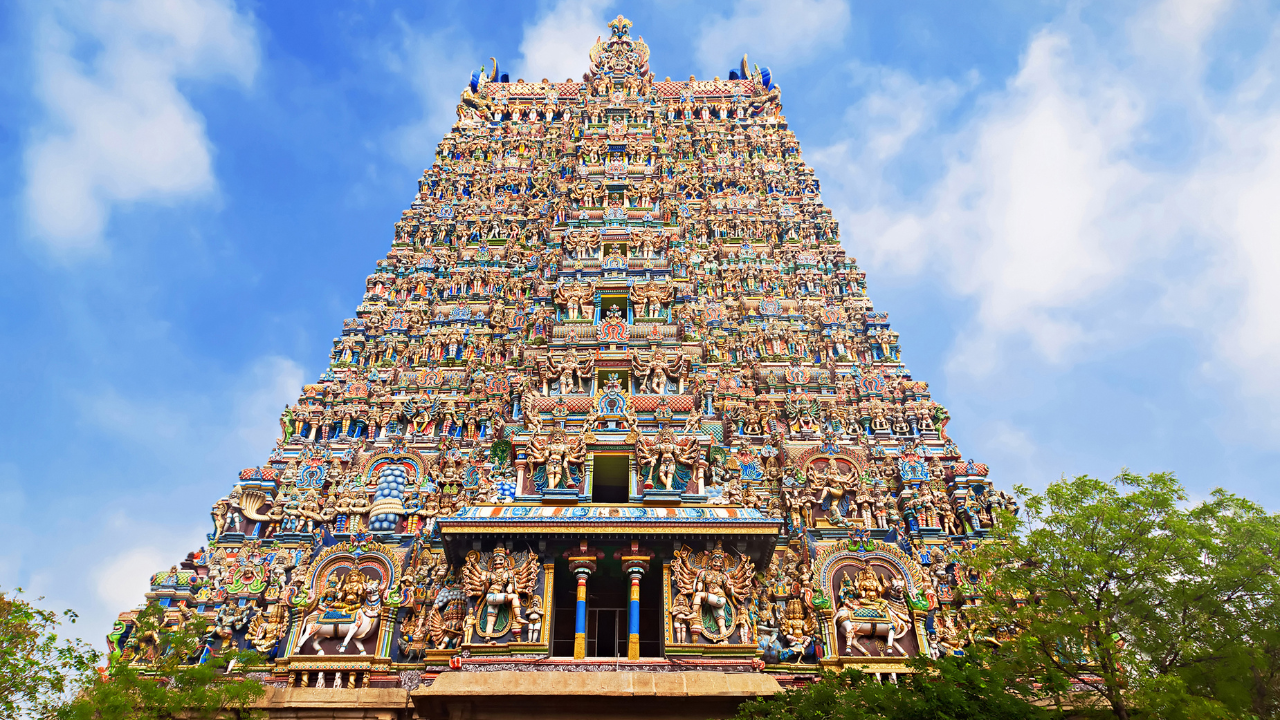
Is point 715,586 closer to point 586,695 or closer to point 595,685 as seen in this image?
point 595,685

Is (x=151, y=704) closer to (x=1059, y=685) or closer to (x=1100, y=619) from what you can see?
(x=1059, y=685)

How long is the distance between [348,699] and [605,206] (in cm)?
1799

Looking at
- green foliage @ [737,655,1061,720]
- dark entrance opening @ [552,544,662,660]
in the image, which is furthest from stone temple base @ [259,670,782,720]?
green foliage @ [737,655,1061,720]

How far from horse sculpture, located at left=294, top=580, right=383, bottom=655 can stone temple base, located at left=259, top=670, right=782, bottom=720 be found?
104 inches

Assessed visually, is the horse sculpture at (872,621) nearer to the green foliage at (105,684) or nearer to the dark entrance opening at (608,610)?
the dark entrance opening at (608,610)

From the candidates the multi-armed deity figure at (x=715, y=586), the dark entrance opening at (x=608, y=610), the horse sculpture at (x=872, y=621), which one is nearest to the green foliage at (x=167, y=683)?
the dark entrance opening at (x=608, y=610)

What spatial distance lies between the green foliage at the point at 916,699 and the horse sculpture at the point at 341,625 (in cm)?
913

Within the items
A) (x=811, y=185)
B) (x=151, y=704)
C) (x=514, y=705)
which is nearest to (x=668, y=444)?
(x=514, y=705)

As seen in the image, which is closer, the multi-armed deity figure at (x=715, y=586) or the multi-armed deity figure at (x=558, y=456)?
the multi-armed deity figure at (x=715, y=586)

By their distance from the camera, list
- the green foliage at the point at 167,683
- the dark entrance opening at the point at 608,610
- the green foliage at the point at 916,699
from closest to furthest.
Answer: the green foliage at the point at 916,699 → the green foliage at the point at 167,683 → the dark entrance opening at the point at 608,610

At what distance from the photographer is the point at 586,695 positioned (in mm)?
15008

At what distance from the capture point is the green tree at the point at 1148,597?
13336 millimetres

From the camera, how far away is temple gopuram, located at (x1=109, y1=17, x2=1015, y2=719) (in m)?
16.8

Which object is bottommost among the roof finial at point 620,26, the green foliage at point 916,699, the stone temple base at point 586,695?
the green foliage at point 916,699
